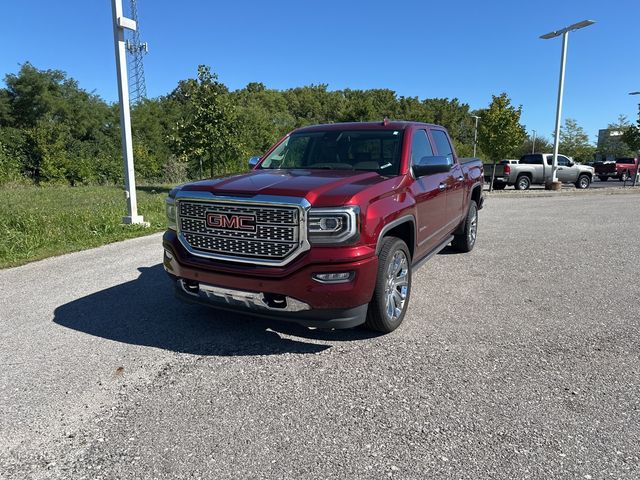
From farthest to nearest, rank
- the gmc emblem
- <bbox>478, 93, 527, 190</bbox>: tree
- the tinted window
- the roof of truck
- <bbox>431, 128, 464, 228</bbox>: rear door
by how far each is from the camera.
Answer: the tinted window < <bbox>478, 93, 527, 190</bbox>: tree < <bbox>431, 128, 464, 228</bbox>: rear door < the roof of truck < the gmc emblem

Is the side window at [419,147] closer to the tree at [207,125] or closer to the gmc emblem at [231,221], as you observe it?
the gmc emblem at [231,221]

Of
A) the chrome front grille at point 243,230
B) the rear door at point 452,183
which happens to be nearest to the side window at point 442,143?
the rear door at point 452,183

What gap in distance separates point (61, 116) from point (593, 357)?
51181mm

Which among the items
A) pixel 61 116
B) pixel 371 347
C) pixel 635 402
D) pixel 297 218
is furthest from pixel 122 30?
pixel 61 116

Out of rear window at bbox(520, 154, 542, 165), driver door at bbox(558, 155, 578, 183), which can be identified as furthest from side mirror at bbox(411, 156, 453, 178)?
driver door at bbox(558, 155, 578, 183)

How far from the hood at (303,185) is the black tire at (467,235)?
329 cm

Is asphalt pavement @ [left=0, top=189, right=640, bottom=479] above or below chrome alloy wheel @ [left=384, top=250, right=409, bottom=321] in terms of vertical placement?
below

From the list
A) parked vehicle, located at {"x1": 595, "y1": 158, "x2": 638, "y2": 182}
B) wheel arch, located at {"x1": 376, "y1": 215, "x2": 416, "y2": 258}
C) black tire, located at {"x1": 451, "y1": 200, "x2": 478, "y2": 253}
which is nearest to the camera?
wheel arch, located at {"x1": 376, "y1": 215, "x2": 416, "y2": 258}

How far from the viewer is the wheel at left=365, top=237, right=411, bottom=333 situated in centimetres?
364

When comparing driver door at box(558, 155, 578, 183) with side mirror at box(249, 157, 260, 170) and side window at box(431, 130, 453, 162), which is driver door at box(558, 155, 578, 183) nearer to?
side window at box(431, 130, 453, 162)

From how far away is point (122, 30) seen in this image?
9070mm

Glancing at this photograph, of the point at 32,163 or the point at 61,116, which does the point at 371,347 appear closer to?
the point at 32,163

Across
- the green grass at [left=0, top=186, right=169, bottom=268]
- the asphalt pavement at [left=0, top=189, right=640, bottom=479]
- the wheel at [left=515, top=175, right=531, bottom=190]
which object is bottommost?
the asphalt pavement at [left=0, top=189, right=640, bottom=479]

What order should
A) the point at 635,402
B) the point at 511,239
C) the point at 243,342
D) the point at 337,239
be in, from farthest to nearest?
the point at 511,239 < the point at 243,342 < the point at 337,239 < the point at 635,402
